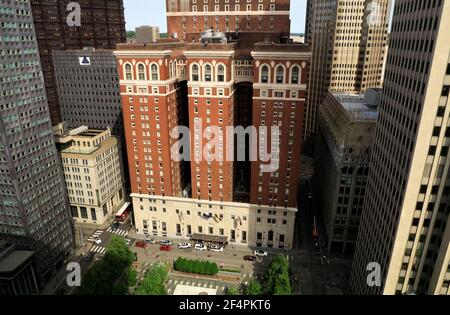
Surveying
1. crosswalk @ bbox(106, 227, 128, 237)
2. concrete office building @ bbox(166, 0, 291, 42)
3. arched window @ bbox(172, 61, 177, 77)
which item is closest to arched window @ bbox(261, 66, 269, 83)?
arched window @ bbox(172, 61, 177, 77)

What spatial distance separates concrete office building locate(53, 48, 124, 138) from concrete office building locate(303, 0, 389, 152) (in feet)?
362

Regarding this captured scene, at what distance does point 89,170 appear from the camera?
445ft

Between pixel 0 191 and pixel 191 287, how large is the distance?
62766mm

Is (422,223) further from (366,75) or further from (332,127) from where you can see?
(366,75)

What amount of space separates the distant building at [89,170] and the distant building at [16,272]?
39.5m

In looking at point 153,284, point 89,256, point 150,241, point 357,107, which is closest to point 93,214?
point 89,256

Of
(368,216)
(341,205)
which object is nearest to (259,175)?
(341,205)

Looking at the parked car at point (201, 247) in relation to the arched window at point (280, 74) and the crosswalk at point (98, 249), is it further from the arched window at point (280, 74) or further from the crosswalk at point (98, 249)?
the arched window at point (280, 74)

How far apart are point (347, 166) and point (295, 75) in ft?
113

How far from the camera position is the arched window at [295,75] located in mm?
104125

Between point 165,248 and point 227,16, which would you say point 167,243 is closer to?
point 165,248

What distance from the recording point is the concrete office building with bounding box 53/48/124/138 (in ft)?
519

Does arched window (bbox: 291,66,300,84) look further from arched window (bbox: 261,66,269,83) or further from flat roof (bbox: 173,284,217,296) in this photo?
flat roof (bbox: 173,284,217,296)

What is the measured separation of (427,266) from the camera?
7006 centimetres
